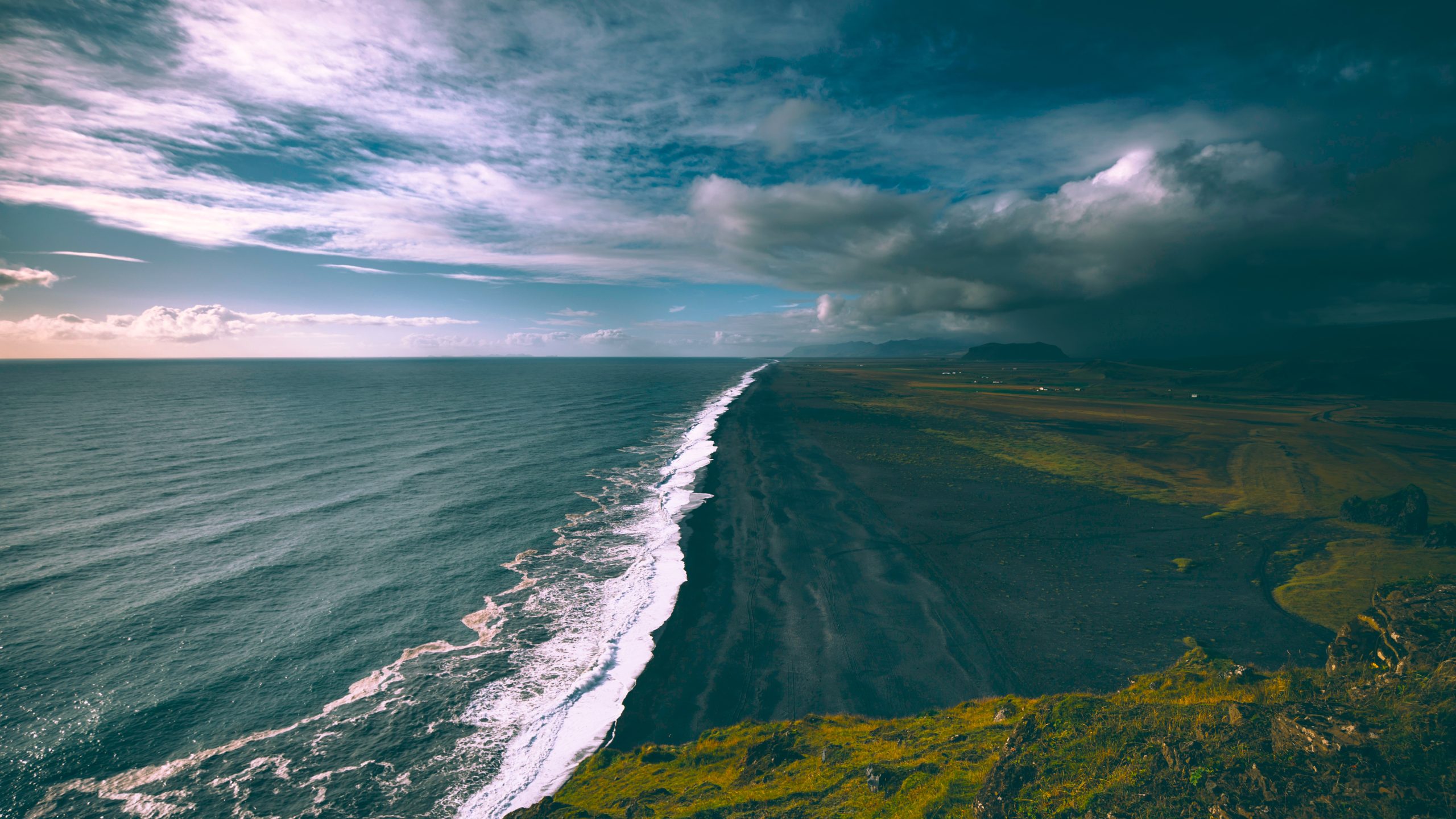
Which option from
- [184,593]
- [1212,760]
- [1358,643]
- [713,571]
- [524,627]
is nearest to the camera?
[1212,760]

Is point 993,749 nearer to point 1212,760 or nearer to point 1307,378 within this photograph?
point 1212,760

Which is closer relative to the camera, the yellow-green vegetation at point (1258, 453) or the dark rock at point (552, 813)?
the dark rock at point (552, 813)

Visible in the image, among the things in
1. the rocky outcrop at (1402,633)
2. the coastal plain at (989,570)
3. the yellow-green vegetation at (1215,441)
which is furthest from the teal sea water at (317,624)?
the yellow-green vegetation at (1215,441)

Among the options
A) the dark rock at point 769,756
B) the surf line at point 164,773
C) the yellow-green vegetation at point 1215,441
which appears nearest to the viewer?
the dark rock at point 769,756

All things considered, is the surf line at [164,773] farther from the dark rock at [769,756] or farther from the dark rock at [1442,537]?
the dark rock at [1442,537]

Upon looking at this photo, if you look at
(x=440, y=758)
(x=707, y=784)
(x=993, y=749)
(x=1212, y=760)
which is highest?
(x=1212, y=760)

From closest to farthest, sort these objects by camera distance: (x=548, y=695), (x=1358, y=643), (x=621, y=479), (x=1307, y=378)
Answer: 1. (x=1358, y=643)
2. (x=548, y=695)
3. (x=621, y=479)
4. (x=1307, y=378)

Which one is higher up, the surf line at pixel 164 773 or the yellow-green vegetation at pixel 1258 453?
the yellow-green vegetation at pixel 1258 453

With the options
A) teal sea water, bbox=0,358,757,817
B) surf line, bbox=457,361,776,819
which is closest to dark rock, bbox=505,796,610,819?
surf line, bbox=457,361,776,819

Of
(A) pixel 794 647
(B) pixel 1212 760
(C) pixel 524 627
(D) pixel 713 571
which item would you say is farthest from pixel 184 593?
(B) pixel 1212 760
